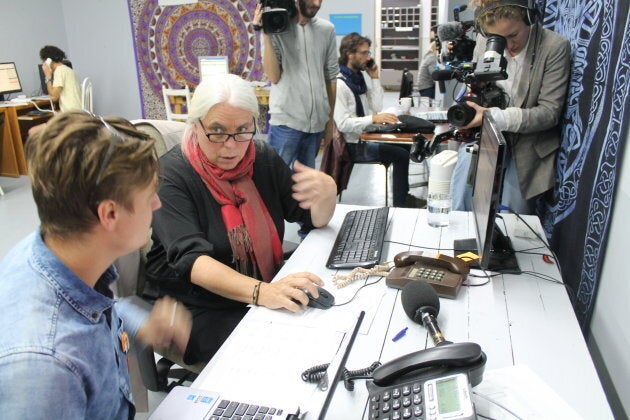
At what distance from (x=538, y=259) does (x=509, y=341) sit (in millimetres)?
492

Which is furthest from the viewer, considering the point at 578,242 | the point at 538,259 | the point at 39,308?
the point at 578,242

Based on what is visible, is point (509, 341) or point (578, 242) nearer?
point (509, 341)

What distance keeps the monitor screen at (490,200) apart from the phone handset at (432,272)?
7 cm

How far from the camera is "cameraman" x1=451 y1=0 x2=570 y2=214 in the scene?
1856 mm

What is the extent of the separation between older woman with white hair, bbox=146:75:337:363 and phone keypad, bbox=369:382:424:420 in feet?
1.94

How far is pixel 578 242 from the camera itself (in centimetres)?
175

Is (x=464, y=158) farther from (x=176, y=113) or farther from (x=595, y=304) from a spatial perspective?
(x=176, y=113)

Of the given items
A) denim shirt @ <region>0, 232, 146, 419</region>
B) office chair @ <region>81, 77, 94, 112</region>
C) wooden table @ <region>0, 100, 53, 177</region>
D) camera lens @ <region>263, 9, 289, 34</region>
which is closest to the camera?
denim shirt @ <region>0, 232, 146, 419</region>

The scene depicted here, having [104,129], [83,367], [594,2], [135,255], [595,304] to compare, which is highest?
[594,2]

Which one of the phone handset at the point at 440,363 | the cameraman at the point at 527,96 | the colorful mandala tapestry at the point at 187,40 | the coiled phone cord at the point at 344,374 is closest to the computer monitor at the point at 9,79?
the colorful mandala tapestry at the point at 187,40

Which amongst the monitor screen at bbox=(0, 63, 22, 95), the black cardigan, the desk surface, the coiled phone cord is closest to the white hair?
the black cardigan

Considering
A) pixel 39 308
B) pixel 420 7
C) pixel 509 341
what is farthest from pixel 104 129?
pixel 420 7

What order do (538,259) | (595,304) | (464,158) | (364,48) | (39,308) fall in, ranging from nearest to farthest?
(39,308)
(538,259)
(595,304)
(464,158)
(364,48)

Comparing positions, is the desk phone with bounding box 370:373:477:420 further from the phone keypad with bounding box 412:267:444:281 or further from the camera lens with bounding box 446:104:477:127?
the camera lens with bounding box 446:104:477:127
